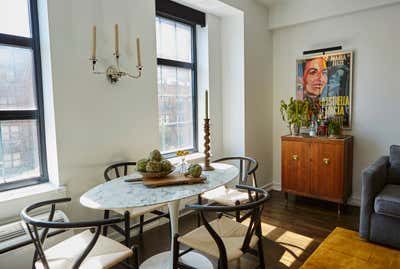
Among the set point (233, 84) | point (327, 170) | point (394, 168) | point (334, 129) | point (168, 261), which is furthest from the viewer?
point (233, 84)

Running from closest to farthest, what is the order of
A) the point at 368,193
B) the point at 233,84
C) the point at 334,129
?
1. the point at 368,193
2. the point at 334,129
3. the point at 233,84

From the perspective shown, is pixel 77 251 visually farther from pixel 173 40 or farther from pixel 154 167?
pixel 173 40

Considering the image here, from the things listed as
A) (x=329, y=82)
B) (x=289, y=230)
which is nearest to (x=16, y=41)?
(x=289, y=230)

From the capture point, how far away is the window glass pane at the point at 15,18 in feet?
6.91

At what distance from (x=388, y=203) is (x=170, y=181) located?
193 centimetres

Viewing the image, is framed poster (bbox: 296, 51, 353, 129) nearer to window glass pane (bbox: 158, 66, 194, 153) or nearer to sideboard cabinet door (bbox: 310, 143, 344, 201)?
sideboard cabinet door (bbox: 310, 143, 344, 201)

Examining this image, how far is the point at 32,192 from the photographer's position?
2.16 meters

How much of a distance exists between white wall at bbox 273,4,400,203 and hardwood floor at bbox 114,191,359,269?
63cm

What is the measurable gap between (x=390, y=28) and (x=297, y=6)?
Answer: 116 cm

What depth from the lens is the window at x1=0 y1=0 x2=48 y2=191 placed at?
2.13m

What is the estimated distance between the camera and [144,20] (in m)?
2.82

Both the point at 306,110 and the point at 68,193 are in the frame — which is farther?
the point at 306,110

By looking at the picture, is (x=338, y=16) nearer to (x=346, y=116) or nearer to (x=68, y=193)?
(x=346, y=116)

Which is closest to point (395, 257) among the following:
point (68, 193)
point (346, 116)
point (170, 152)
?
point (346, 116)
